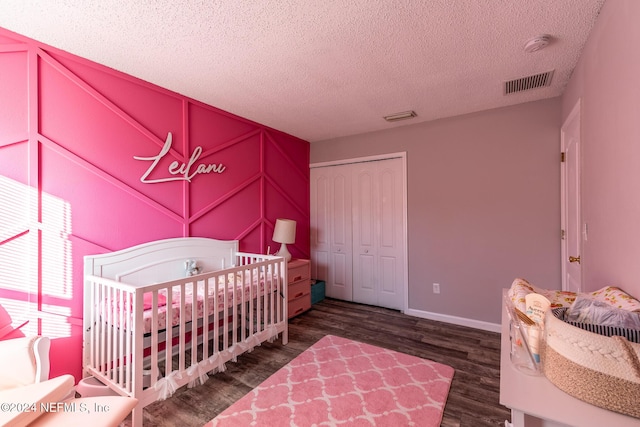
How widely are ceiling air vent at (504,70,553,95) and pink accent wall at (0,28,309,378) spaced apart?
8.99ft

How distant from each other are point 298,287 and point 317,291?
0.58 m

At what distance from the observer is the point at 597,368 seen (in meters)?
0.66

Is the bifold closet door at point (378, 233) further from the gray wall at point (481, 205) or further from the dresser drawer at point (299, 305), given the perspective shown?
the dresser drawer at point (299, 305)

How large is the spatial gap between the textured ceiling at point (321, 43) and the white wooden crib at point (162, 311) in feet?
4.68

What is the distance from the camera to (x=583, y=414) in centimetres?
65

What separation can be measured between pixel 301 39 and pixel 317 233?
281cm

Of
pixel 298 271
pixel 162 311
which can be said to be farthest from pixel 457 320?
pixel 162 311

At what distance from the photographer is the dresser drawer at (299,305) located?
309 cm

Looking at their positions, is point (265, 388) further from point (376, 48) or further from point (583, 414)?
point (376, 48)

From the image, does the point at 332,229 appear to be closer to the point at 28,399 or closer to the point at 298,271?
the point at 298,271

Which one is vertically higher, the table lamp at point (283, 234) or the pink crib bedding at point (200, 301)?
the table lamp at point (283, 234)

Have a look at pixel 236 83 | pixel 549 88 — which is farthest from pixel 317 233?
pixel 549 88

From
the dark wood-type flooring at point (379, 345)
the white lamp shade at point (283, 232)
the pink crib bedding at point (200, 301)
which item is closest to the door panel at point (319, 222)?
the dark wood-type flooring at point (379, 345)

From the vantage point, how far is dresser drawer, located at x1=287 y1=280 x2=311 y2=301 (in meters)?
3.10
